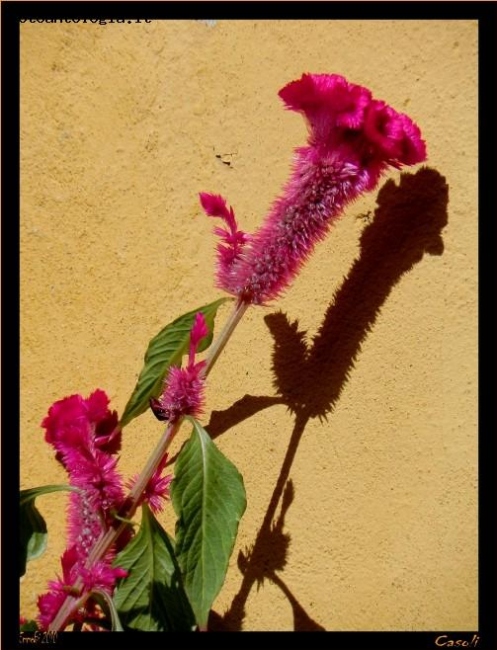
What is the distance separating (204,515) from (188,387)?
146 millimetres

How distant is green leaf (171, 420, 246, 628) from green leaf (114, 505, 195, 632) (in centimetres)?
7

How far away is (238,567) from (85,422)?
28cm

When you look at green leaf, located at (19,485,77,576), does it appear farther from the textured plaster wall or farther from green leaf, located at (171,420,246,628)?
green leaf, located at (171,420,246,628)

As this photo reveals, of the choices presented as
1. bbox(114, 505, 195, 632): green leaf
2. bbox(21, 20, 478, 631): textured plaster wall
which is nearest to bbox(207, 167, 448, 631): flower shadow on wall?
bbox(21, 20, 478, 631): textured plaster wall

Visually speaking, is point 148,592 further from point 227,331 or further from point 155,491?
point 227,331

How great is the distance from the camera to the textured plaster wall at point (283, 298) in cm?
79

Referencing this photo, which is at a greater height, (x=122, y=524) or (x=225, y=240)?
(x=225, y=240)

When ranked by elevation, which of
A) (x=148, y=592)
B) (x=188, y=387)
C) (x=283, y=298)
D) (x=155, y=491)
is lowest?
(x=148, y=592)

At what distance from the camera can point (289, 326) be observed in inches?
35.0

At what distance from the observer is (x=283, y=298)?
35.5 inches

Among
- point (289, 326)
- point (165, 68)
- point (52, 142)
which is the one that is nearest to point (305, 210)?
point (289, 326)

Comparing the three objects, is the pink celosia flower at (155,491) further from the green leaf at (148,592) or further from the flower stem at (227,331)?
the flower stem at (227,331)

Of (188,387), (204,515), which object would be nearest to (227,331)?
(188,387)

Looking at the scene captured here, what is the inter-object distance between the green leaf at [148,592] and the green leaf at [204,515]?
0.07m
